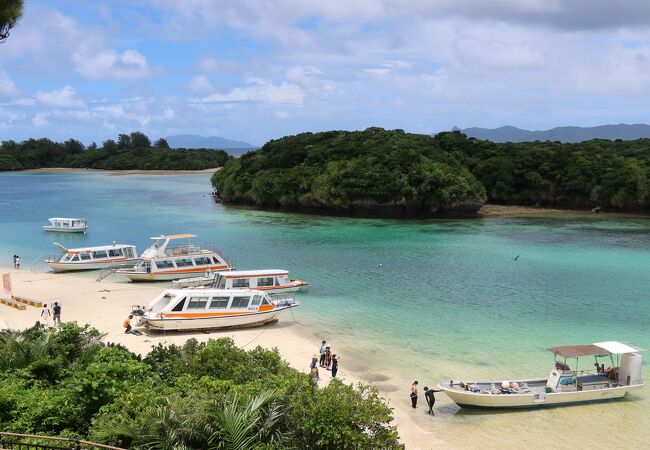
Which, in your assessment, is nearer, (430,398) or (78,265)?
(430,398)

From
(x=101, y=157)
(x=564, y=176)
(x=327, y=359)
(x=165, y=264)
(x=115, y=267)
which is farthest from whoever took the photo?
(x=101, y=157)

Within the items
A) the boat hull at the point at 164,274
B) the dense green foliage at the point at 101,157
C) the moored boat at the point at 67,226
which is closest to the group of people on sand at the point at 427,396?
the boat hull at the point at 164,274

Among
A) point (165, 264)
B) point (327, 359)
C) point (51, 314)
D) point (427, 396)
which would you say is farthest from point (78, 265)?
point (427, 396)

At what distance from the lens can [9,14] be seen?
62.7 feet

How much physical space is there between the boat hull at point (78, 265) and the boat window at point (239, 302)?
16928mm

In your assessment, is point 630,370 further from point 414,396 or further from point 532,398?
point 414,396

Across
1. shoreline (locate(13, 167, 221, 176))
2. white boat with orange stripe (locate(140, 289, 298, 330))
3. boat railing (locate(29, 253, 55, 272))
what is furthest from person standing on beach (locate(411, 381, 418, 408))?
shoreline (locate(13, 167, 221, 176))

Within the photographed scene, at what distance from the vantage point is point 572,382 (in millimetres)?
21031

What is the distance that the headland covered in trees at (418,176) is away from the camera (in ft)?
232

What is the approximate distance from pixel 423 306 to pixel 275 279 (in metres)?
8.73

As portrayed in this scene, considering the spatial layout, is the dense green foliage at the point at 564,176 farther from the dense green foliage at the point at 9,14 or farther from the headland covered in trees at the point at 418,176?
the dense green foliage at the point at 9,14

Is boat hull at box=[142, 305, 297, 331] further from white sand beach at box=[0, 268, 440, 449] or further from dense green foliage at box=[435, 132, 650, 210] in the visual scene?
dense green foliage at box=[435, 132, 650, 210]

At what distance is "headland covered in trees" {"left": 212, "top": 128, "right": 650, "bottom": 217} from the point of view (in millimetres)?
70688

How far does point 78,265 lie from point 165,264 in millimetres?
6926
